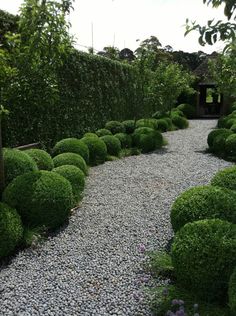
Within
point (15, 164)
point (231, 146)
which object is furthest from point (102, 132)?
point (15, 164)

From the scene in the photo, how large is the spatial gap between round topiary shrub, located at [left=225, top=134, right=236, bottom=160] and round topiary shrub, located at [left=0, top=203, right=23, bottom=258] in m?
6.86

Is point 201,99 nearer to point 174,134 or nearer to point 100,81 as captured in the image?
point 174,134

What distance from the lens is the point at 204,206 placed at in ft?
12.8

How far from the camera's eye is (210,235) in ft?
10.5

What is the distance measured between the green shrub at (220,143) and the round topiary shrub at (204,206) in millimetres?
6221

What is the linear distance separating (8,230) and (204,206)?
6.87 feet

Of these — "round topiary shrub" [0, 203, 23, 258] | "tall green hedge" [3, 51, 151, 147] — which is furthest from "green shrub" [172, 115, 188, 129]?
"round topiary shrub" [0, 203, 23, 258]

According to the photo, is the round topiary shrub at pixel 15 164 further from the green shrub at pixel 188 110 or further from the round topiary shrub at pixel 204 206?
the green shrub at pixel 188 110

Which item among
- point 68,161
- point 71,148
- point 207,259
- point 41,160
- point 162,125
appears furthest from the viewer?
point 162,125

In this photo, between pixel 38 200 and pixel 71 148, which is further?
pixel 71 148

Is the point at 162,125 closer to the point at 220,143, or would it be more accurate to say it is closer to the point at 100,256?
the point at 220,143

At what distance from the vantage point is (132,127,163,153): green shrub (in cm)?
1084

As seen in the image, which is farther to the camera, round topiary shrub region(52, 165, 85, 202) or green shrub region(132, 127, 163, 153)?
green shrub region(132, 127, 163, 153)

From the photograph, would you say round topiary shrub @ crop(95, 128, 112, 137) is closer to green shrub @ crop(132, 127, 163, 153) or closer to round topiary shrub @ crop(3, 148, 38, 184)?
green shrub @ crop(132, 127, 163, 153)
